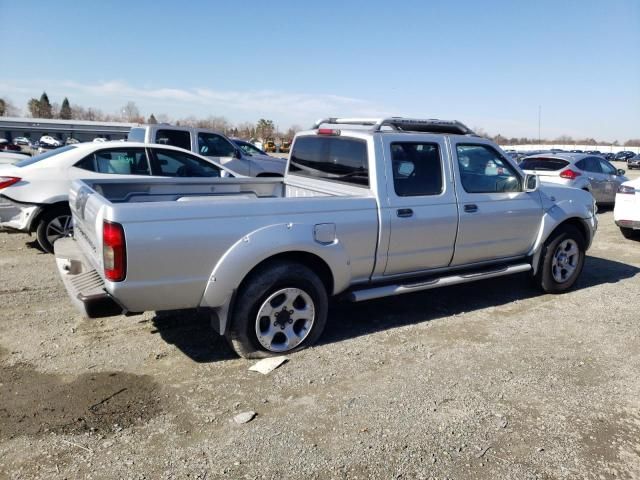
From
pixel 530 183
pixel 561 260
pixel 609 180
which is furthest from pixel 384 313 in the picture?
pixel 609 180

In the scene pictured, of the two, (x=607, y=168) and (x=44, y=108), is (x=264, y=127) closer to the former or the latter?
(x=44, y=108)

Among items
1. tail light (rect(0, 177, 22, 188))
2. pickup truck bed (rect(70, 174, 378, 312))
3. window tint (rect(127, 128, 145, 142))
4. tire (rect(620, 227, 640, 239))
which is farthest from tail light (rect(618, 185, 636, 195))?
tail light (rect(0, 177, 22, 188))

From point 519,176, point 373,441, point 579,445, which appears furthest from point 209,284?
point 519,176

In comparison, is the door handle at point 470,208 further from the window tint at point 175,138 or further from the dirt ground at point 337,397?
the window tint at point 175,138

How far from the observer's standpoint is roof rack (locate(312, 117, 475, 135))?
15.9ft

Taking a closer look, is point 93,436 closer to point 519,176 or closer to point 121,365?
point 121,365

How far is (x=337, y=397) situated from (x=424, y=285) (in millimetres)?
1613

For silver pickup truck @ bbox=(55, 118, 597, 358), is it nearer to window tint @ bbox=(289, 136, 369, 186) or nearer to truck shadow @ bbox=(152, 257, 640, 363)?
window tint @ bbox=(289, 136, 369, 186)

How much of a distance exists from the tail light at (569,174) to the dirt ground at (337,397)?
7.69m

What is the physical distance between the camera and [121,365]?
3.88 meters

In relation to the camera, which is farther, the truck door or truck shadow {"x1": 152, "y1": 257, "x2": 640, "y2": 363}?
the truck door

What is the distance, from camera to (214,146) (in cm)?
1123

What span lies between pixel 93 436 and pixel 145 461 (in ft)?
1.41

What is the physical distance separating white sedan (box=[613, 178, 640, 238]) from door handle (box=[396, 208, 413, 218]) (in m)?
6.58
